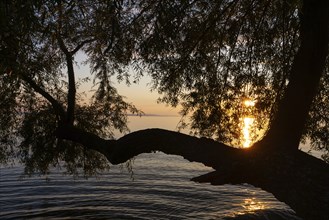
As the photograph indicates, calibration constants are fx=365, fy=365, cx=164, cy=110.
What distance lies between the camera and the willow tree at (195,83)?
714 centimetres

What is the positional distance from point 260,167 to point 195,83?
24.0 feet

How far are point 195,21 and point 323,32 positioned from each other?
259 inches

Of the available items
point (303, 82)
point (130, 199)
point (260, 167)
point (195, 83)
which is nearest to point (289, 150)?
point (260, 167)

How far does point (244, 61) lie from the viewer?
13594mm

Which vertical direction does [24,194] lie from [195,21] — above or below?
below

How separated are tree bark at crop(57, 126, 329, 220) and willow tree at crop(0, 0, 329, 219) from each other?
0.02 metres

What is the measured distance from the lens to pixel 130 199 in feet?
79.5

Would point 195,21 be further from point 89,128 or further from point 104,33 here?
point 89,128

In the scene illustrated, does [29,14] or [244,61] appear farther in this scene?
[244,61]

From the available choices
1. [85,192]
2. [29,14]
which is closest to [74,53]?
[29,14]

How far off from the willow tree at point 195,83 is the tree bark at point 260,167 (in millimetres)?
21

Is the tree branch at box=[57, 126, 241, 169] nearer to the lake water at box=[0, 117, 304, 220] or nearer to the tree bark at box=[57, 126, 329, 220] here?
the tree bark at box=[57, 126, 329, 220]

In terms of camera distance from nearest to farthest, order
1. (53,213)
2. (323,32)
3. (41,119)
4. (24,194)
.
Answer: (323,32), (41,119), (53,213), (24,194)

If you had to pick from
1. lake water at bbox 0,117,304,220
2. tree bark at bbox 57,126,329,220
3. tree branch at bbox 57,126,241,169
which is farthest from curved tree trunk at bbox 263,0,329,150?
lake water at bbox 0,117,304,220
